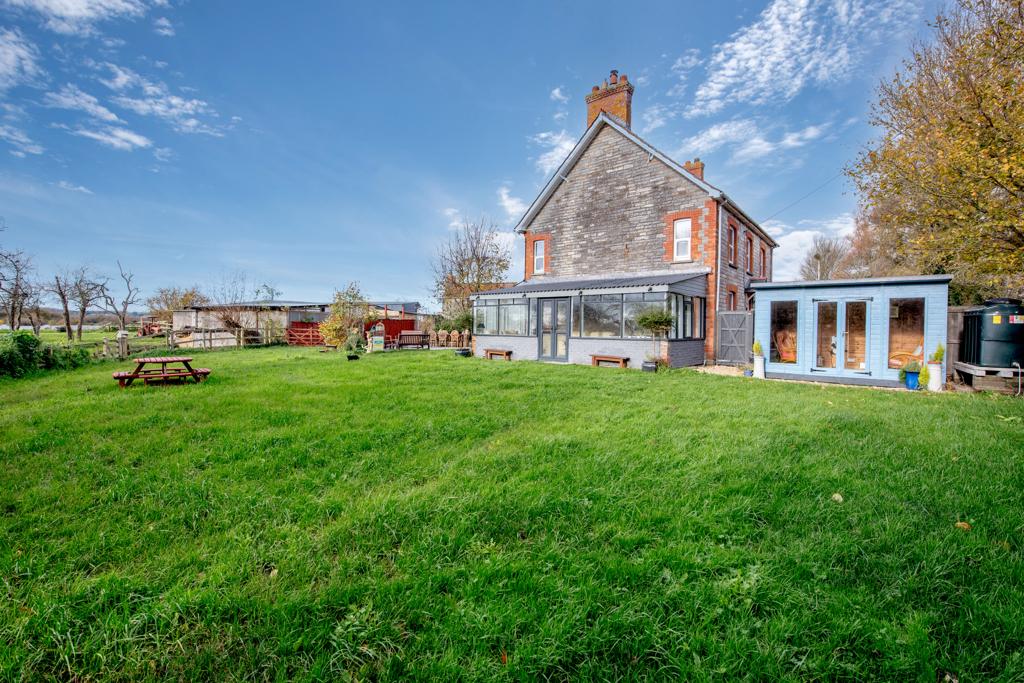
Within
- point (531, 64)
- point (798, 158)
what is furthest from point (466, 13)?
point (798, 158)

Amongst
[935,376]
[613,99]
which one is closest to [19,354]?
[613,99]

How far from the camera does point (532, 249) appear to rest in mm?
20344

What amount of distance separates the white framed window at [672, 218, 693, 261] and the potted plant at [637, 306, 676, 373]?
12.4 ft

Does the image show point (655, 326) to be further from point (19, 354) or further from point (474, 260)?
point (474, 260)

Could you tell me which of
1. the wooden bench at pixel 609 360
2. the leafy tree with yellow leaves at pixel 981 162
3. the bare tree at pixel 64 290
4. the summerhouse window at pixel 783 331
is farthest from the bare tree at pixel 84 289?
the leafy tree with yellow leaves at pixel 981 162

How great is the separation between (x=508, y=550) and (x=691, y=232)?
15949 millimetres

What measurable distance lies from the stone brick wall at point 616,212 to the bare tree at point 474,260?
1143cm

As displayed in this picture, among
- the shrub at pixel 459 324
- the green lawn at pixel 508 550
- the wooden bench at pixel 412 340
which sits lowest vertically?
the green lawn at pixel 508 550

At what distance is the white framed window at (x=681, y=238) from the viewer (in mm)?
16194

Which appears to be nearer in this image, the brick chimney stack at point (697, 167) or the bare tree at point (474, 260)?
the brick chimney stack at point (697, 167)

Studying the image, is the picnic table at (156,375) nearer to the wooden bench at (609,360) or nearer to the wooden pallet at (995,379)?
the wooden bench at (609,360)

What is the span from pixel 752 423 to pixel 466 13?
58.0ft

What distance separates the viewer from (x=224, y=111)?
56.6 feet

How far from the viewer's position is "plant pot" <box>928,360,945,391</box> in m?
10.4
